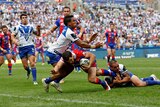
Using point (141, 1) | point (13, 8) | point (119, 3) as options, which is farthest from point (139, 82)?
point (141, 1)

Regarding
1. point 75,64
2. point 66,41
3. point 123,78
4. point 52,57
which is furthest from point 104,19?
point 75,64

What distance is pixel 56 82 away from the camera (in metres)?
13.5

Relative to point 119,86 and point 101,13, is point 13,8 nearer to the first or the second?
point 101,13

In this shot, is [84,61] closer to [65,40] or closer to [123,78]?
[65,40]

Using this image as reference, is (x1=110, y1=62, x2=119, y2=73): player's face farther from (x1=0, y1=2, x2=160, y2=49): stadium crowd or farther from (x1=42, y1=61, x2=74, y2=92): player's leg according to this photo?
(x1=0, y1=2, x2=160, y2=49): stadium crowd

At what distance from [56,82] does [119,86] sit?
70.6 inches

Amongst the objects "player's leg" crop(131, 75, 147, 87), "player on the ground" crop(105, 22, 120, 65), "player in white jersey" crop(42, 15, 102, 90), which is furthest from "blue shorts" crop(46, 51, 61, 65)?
"player on the ground" crop(105, 22, 120, 65)

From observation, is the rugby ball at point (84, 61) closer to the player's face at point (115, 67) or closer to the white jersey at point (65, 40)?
the white jersey at point (65, 40)

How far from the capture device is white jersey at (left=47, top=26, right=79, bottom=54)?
41.3 feet

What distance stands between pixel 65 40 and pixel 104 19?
43.6 meters

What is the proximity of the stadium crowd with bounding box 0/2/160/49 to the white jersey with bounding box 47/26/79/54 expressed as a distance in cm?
3373

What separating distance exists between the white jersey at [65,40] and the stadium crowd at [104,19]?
33729 mm

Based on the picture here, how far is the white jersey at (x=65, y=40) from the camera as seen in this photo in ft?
41.3

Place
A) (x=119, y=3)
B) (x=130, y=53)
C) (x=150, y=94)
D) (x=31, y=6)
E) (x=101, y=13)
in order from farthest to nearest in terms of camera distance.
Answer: (x=119, y=3) < (x=101, y=13) < (x=31, y=6) < (x=130, y=53) < (x=150, y=94)
